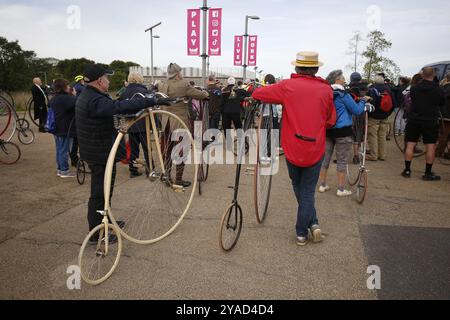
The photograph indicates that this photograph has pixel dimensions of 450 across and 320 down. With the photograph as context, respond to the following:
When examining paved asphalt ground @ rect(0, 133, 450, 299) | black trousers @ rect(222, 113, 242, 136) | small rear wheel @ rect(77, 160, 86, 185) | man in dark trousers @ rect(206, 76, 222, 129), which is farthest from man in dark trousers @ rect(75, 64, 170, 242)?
man in dark trousers @ rect(206, 76, 222, 129)

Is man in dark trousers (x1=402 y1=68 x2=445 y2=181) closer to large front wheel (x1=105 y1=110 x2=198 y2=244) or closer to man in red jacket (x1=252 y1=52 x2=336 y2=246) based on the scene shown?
man in red jacket (x1=252 y1=52 x2=336 y2=246)

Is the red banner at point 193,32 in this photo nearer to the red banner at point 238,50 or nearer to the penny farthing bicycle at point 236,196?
the penny farthing bicycle at point 236,196

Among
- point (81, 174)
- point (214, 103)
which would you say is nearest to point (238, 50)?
point (214, 103)

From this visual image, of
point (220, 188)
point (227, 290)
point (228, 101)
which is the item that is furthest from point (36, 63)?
point (227, 290)

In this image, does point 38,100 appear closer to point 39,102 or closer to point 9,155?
point 39,102

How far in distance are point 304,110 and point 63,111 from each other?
522cm

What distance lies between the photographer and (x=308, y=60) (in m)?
3.52

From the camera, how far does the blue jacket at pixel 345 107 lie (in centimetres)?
462

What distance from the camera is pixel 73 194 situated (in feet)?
19.1

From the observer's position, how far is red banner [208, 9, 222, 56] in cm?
1377

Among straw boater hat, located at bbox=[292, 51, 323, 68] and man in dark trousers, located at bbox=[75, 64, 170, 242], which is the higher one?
straw boater hat, located at bbox=[292, 51, 323, 68]

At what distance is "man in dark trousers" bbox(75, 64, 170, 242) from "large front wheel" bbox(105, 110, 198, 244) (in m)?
0.26
